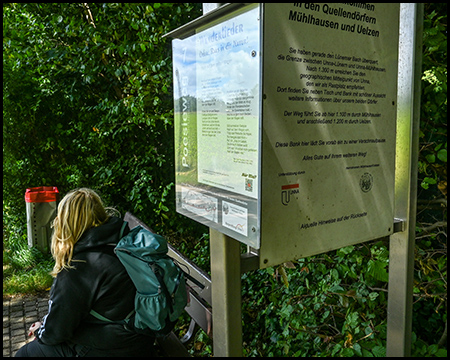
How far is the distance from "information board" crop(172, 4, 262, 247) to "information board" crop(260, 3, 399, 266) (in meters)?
0.05

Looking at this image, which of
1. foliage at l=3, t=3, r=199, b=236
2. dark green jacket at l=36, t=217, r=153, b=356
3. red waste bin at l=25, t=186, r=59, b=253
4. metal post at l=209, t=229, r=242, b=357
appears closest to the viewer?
metal post at l=209, t=229, r=242, b=357

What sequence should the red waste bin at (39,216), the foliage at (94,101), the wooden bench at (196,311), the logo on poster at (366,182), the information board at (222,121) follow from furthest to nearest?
1. the red waste bin at (39,216)
2. the foliage at (94,101)
3. the wooden bench at (196,311)
4. the logo on poster at (366,182)
5. the information board at (222,121)

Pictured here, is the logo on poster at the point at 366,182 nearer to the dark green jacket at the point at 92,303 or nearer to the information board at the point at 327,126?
the information board at the point at 327,126

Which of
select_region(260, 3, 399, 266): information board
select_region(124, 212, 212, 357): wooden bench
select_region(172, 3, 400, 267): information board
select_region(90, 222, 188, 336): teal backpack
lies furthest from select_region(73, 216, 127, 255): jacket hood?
select_region(260, 3, 399, 266): information board

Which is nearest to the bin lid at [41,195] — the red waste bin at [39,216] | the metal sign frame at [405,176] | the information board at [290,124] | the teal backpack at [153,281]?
the red waste bin at [39,216]

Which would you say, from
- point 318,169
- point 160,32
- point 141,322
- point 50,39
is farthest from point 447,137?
point 50,39

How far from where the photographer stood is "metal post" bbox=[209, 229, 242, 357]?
1.64 metres

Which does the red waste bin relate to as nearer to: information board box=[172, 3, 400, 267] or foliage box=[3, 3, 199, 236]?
foliage box=[3, 3, 199, 236]

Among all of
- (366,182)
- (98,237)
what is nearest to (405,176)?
(366,182)

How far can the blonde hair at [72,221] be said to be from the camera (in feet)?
9.21

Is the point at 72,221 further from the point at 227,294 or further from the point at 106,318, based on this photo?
the point at 227,294

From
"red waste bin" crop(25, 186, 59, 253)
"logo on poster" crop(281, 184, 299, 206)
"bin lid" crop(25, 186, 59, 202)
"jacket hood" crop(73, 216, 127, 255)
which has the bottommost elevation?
"red waste bin" crop(25, 186, 59, 253)

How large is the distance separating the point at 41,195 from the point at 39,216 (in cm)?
35

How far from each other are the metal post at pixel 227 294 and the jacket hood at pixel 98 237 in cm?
136
